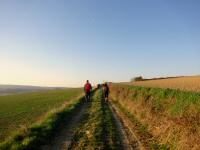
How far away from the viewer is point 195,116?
9547mm

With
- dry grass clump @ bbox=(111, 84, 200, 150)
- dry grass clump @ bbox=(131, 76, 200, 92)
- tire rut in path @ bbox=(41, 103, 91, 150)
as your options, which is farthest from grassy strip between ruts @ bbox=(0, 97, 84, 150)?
dry grass clump @ bbox=(131, 76, 200, 92)

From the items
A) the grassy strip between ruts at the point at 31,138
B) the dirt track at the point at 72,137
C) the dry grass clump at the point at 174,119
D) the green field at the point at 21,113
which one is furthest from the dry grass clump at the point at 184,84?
the green field at the point at 21,113

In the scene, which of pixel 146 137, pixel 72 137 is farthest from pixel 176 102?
pixel 72 137

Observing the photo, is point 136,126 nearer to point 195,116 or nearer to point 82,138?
point 82,138

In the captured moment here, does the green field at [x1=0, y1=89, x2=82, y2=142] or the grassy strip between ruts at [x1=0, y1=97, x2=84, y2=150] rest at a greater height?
the grassy strip between ruts at [x1=0, y1=97, x2=84, y2=150]

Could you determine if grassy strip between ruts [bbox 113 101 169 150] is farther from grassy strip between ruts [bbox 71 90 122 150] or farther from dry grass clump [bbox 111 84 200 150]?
grassy strip between ruts [bbox 71 90 122 150]

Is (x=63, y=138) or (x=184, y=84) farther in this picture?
(x=184, y=84)

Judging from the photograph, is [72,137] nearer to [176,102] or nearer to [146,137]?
[146,137]

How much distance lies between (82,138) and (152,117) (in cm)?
430

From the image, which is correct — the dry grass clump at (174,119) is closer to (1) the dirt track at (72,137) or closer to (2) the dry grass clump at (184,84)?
(1) the dirt track at (72,137)

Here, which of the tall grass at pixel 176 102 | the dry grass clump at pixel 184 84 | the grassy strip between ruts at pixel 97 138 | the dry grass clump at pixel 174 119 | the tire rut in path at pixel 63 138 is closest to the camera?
the dry grass clump at pixel 174 119

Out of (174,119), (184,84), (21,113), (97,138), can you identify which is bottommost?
(21,113)

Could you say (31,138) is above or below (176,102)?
below

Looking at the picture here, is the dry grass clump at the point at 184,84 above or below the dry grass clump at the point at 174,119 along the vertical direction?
above
